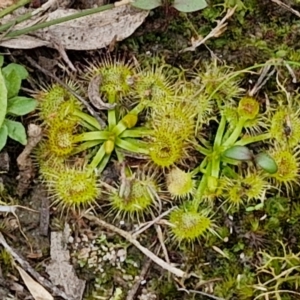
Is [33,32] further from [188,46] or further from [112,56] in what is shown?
[188,46]

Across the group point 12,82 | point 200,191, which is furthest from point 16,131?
point 200,191

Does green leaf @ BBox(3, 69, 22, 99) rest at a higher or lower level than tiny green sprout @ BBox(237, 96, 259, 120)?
higher

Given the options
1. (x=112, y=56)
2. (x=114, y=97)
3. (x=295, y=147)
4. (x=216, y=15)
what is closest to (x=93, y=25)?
(x=112, y=56)

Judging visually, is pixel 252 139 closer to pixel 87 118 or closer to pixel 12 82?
pixel 87 118

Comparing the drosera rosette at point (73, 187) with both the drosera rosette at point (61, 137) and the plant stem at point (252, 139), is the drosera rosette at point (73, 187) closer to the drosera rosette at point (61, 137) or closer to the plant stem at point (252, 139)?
the drosera rosette at point (61, 137)

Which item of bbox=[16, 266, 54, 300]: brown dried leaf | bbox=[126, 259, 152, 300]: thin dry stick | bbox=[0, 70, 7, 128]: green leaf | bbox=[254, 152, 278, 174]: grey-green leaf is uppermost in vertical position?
bbox=[0, 70, 7, 128]: green leaf

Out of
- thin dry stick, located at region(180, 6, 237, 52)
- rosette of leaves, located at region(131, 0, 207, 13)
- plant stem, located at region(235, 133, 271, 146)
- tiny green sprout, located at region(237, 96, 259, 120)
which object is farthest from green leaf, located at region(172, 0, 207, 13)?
plant stem, located at region(235, 133, 271, 146)

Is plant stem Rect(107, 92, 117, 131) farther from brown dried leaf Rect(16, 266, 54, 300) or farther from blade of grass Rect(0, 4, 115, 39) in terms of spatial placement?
brown dried leaf Rect(16, 266, 54, 300)
